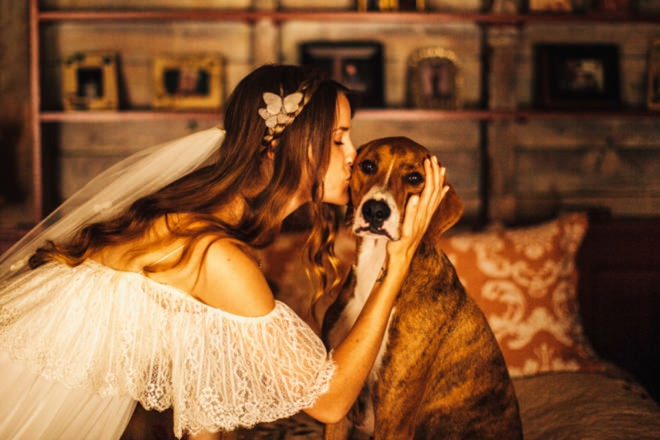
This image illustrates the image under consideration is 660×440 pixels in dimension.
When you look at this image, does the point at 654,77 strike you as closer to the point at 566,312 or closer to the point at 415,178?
the point at 566,312

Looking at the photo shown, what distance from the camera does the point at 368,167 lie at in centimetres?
179

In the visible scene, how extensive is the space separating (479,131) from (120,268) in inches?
88.8

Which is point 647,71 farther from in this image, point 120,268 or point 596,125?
point 120,268

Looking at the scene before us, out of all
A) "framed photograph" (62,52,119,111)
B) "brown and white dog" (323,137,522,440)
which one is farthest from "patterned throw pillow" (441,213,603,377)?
"framed photograph" (62,52,119,111)

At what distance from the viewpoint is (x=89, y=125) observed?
3133 millimetres

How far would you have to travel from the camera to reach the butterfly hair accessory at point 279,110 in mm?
1464

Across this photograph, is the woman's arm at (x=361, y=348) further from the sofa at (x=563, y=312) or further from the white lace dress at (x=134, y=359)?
the sofa at (x=563, y=312)

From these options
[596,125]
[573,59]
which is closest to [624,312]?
[596,125]

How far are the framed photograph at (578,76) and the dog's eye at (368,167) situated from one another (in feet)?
5.41

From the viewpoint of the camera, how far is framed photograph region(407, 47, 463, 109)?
9.78 ft

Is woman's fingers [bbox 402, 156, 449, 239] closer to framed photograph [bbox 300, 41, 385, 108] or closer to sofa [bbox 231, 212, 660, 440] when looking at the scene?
→ sofa [bbox 231, 212, 660, 440]

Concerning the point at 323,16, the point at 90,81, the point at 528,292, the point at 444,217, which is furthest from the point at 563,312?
the point at 90,81

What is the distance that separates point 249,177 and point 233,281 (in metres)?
0.30

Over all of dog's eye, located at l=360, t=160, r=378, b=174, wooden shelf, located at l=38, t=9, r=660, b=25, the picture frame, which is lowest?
dog's eye, located at l=360, t=160, r=378, b=174
